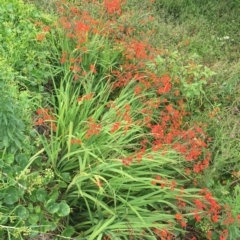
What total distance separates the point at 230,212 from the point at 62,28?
213 centimetres

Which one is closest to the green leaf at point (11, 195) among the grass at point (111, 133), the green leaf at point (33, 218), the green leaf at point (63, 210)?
the grass at point (111, 133)

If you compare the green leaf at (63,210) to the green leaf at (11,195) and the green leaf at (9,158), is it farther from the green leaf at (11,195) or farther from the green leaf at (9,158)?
the green leaf at (9,158)

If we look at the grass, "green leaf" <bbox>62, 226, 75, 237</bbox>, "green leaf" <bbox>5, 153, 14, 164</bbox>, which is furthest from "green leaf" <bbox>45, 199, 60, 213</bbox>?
"green leaf" <bbox>5, 153, 14, 164</bbox>

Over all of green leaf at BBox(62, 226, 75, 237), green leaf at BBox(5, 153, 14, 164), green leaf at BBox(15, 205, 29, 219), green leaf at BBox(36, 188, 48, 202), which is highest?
green leaf at BBox(5, 153, 14, 164)

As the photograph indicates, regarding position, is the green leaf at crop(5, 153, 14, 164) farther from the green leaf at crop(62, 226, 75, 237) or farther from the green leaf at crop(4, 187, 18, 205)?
the green leaf at crop(62, 226, 75, 237)

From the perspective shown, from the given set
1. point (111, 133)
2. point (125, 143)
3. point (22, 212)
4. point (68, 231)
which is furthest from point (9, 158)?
point (125, 143)

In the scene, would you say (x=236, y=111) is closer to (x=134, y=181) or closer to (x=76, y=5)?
(x=134, y=181)

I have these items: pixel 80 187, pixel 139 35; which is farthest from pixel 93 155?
pixel 139 35

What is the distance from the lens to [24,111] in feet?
8.26

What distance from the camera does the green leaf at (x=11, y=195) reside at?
220 centimetres

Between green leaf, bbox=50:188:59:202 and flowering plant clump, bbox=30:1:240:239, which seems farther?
flowering plant clump, bbox=30:1:240:239

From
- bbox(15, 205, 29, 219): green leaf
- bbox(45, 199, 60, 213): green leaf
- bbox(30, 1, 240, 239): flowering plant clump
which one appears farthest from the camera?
bbox(30, 1, 240, 239): flowering plant clump

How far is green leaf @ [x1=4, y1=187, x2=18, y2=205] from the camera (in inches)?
86.4

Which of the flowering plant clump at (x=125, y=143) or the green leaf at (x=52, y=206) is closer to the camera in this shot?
the green leaf at (x=52, y=206)
